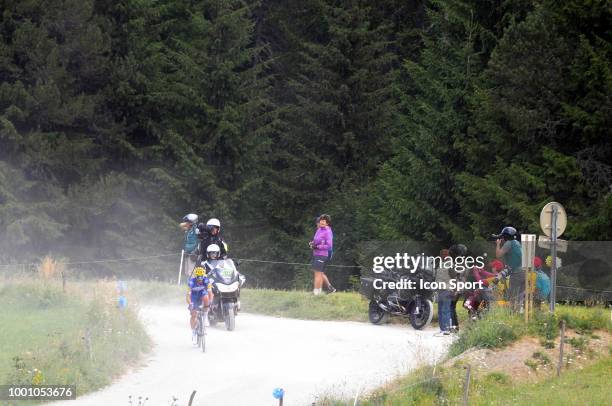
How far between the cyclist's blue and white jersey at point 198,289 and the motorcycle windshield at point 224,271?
1350mm

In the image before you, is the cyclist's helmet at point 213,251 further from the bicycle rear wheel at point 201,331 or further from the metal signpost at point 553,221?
the metal signpost at point 553,221

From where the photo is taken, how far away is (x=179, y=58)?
50.3 metres

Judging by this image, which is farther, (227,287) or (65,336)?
(227,287)

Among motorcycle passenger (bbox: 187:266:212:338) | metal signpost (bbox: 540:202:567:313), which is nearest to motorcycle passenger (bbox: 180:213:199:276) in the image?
motorcycle passenger (bbox: 187:266:212:338)

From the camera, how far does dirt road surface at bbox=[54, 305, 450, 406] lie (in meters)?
15.9

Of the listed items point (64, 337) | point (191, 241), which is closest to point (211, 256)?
point (64, 337)

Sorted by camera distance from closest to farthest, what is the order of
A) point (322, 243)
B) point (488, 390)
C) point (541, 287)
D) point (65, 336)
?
point (488, 390) → point (65, 336) → point (541, 287) → point (322, 243)

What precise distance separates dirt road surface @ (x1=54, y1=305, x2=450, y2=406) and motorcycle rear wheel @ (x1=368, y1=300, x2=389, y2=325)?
0.81ft

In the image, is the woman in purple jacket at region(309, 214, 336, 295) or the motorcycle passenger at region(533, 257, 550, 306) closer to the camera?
the motorcycle passenger at region(533, 257, 550, 306)

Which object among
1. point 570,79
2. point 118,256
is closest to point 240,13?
point 118,256

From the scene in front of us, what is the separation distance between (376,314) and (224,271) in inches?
142

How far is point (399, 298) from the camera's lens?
877 inches

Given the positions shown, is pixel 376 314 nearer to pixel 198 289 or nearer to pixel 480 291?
pixel 480 291

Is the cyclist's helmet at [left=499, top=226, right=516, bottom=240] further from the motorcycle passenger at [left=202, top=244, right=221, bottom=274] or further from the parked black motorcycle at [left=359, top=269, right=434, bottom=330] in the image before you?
the motorcycle passenger at [left=202, top=244, right=221, bottom=274]
